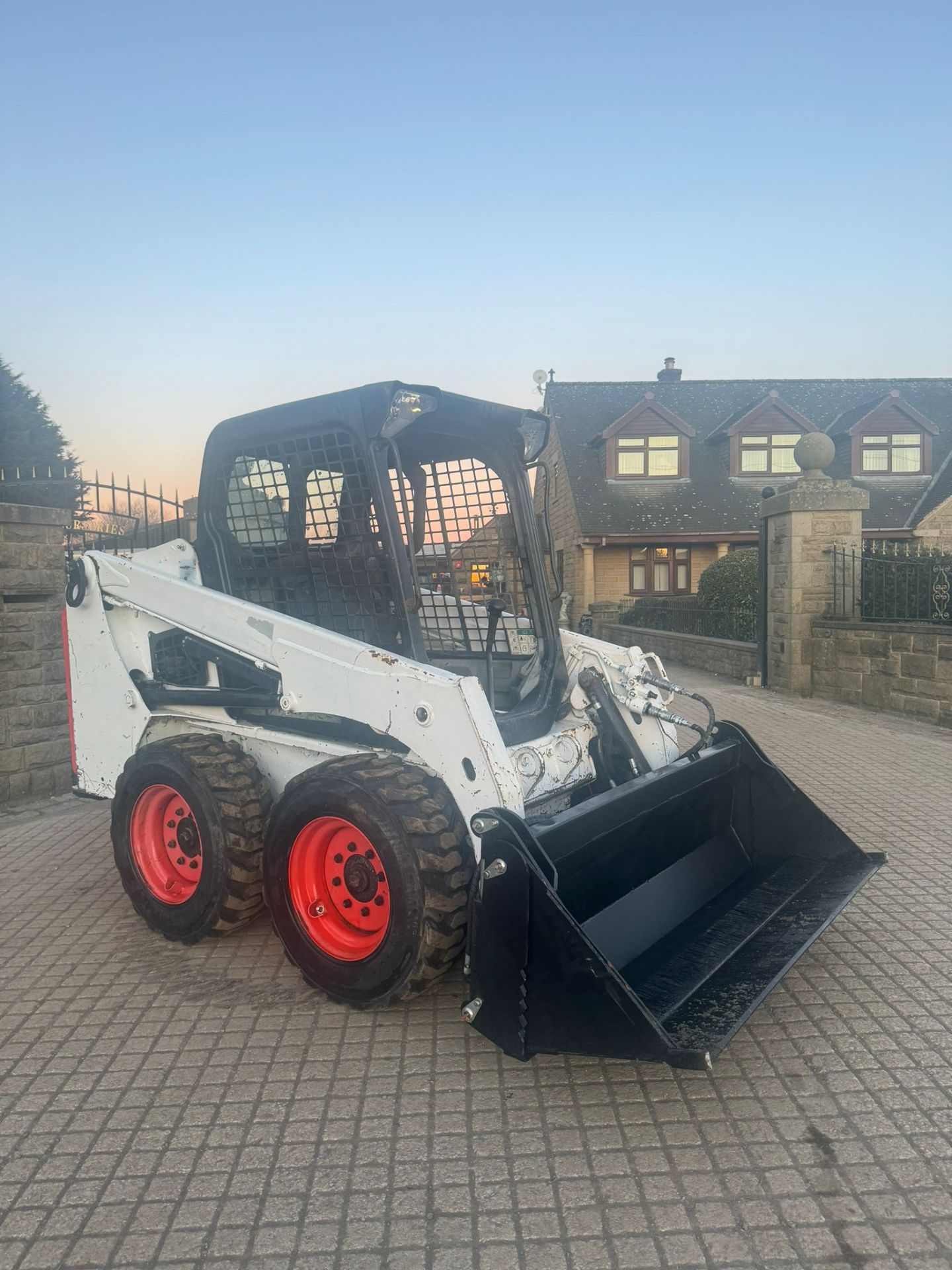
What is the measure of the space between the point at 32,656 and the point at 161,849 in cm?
309

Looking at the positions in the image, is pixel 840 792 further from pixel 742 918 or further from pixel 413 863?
pixel 413 863

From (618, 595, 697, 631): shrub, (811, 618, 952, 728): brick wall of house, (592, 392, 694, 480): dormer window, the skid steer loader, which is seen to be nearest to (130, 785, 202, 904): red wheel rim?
the skid steer loader

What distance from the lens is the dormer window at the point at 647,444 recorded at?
987 inches

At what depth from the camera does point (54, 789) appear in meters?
6.67

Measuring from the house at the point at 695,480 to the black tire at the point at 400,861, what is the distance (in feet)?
69.0

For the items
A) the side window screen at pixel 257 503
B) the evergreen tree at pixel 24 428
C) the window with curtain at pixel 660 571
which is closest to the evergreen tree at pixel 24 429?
the evergreen tree at pixel 24 428

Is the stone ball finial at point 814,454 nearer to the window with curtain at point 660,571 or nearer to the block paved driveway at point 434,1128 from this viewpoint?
the block paved driveway at point 434,1128

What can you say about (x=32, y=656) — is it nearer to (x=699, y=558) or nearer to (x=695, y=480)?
(x=699, y=558)

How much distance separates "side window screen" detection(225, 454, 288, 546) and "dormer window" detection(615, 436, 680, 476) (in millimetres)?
22288

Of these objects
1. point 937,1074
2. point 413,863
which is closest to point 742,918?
point 937,1074

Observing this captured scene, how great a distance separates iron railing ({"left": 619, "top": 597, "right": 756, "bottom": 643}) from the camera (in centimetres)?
1362

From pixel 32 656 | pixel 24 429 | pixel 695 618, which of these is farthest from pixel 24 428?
pixel 32 656

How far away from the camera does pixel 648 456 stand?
1005 inches

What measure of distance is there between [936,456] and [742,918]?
25691 mm
